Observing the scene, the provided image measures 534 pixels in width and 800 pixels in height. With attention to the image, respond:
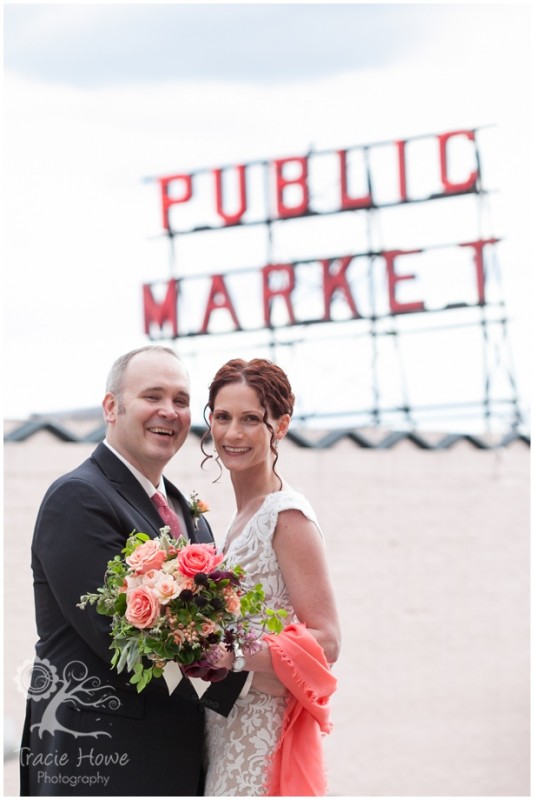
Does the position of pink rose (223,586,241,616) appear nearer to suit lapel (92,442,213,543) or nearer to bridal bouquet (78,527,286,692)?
bridal bouquet (78,527,286,692)

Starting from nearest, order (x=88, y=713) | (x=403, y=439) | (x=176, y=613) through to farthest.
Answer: (x=176, y=613)
(x=88, y=713)
(x=403, y=439)

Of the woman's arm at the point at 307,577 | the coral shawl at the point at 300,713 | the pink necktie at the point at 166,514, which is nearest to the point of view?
the coral shawl at the point at 300,713

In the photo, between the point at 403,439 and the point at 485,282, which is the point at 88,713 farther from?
the point at 485,282

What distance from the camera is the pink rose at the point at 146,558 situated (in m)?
3.93

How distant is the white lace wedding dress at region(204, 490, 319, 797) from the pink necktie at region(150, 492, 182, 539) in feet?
1.01

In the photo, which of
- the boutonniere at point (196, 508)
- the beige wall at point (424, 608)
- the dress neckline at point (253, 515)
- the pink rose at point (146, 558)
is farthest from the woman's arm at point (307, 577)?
the beige wall at point (424, 608)

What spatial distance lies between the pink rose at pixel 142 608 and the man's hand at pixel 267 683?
0.61m

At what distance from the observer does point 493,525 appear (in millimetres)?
13898

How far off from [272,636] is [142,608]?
574 mm

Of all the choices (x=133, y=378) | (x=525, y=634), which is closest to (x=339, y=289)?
(x=525, y=634)

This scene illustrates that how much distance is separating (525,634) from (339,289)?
567cm

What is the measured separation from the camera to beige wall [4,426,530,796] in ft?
41.5

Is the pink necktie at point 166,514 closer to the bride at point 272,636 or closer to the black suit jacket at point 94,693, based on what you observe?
the black suit jacket at point 94,693

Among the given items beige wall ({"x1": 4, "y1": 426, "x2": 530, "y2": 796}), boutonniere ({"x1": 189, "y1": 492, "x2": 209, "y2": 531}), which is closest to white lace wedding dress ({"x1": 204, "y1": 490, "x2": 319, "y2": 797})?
boutonniere ({"x1": 189, "y1": 492, "x2": 209, "y2": 531})
